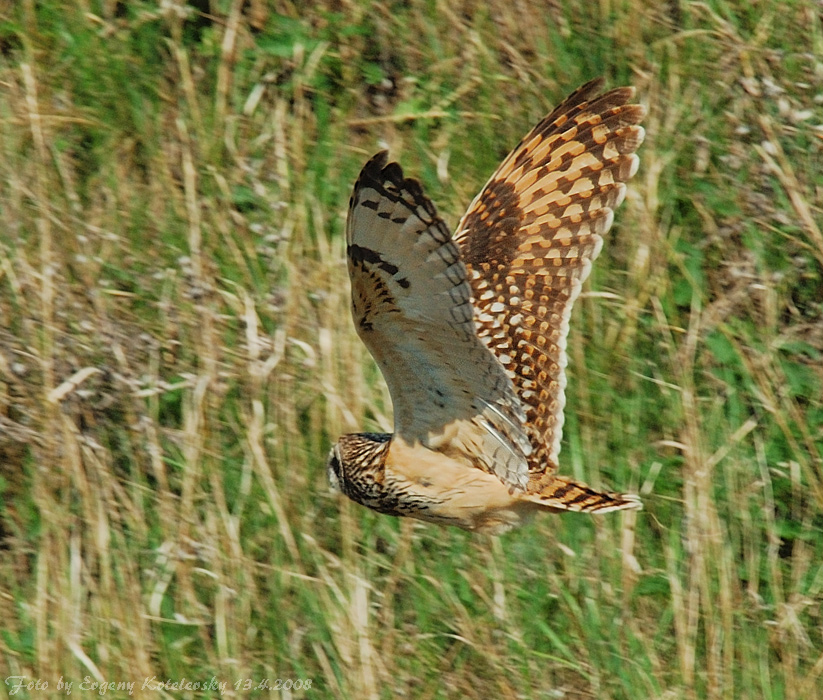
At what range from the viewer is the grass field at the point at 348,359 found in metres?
4.45

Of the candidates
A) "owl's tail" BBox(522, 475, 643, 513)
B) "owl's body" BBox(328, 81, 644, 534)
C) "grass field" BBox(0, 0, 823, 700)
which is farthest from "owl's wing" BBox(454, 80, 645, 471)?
"grass field" BBox(0, 0, 823, 700)

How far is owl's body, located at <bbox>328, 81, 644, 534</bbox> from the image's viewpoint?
364cm

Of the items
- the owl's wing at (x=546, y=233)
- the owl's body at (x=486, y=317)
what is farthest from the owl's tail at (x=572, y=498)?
the owl's wing at (x=546, y=233)

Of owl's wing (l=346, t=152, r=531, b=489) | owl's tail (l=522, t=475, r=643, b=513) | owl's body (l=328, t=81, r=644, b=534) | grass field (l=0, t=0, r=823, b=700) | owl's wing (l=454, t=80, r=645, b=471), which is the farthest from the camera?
owl's wing (l=454, t=80, r=645, b=471)

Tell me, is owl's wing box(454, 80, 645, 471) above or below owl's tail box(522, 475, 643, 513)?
above

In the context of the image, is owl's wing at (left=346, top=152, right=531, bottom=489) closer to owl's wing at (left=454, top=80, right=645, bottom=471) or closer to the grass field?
owl's wing at (left=454, top=80, right=645, bottom=471)

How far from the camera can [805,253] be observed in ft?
16.7

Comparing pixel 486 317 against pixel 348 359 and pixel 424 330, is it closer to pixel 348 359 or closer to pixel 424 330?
pixel 348 359

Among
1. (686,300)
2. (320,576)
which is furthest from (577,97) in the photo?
(320,576)

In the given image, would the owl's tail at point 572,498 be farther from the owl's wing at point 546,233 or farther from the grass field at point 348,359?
the grass field at point 348,359

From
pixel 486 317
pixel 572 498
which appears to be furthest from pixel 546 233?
pixel 572 498

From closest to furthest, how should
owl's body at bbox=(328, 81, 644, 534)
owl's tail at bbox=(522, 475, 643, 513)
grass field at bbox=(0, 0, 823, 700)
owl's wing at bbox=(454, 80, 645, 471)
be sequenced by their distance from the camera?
1. owl's body at bbox=(328, 81, 644, 534)
2. owl's tail at bbox=(522, 475, 643, 513)
3. grass field at bbox=(0, 0, 823, 700)
4. owl's wing at bbox=(454, 80, 645, 471)

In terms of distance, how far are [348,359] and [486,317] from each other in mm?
527

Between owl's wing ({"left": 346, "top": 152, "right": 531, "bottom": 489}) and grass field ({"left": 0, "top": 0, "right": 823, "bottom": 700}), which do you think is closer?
owl's wing ({"left": 346, "top": 152, "right": 531, "bottom": 489})
